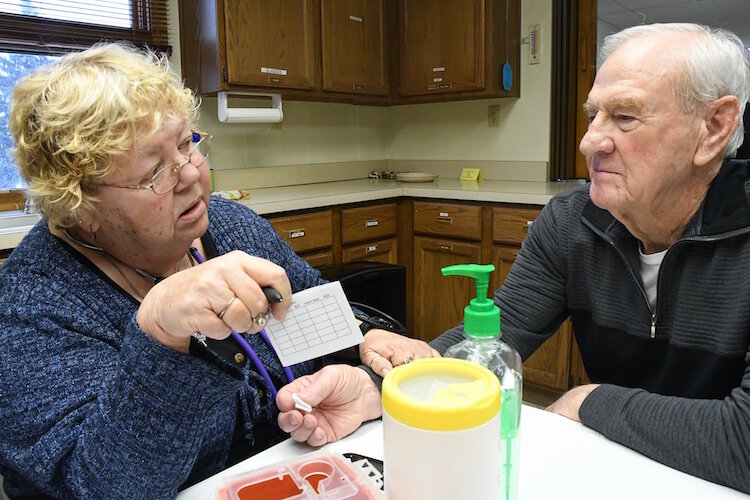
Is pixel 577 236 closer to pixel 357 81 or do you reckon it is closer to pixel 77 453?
pixel 77 453

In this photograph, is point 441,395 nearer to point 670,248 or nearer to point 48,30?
point 670,248

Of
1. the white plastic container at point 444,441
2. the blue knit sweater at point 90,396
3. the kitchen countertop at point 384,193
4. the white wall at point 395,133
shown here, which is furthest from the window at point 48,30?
the white plastic container at point 444,441

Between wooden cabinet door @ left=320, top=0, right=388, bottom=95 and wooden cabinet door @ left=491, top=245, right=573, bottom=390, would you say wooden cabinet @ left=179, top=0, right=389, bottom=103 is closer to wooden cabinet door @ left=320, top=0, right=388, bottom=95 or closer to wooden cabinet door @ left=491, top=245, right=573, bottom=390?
wooden cabinet door @ left=320, top=0, right=388, bottom=95

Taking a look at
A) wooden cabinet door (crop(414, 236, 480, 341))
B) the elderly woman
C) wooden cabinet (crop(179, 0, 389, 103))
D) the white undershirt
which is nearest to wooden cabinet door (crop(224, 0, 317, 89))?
wooden cabinet (crop(179, 0, 389, 103))

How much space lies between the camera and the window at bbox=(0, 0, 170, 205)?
8.07 feet

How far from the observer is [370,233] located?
3.09 metres

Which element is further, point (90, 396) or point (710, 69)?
point (710, 69)

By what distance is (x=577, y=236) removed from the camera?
1192 mm

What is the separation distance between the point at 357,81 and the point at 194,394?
9.51 feet

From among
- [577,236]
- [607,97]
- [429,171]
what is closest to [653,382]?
[577,236]

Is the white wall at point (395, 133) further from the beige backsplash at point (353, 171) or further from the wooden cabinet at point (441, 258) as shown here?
the wooden cabinet at point (441, 258)

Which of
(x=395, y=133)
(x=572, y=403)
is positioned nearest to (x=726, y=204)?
(x=572, y=403)

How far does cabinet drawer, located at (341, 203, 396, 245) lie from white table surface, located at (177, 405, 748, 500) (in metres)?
2.15

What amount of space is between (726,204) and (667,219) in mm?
98
